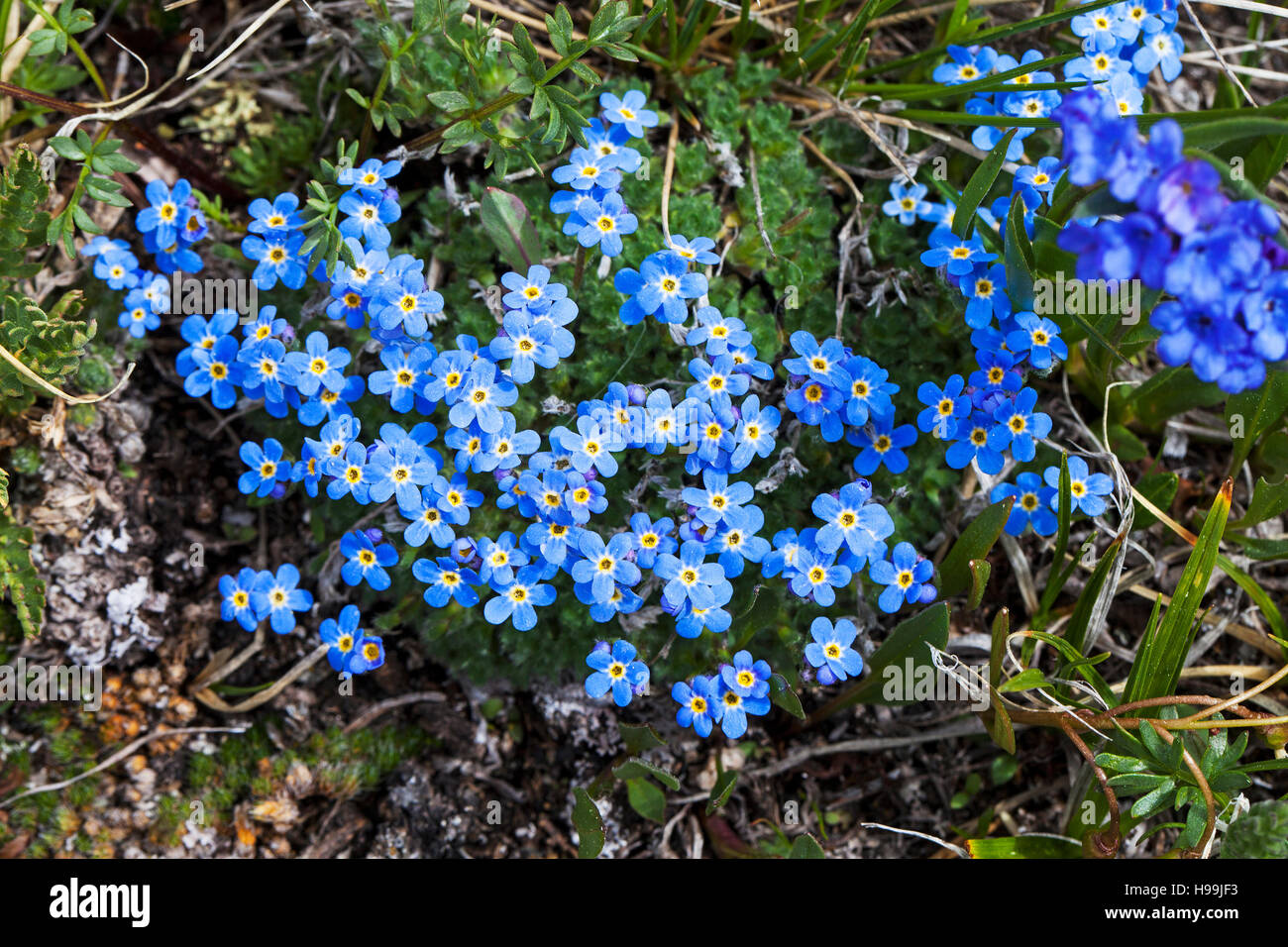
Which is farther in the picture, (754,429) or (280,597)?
(280,597)

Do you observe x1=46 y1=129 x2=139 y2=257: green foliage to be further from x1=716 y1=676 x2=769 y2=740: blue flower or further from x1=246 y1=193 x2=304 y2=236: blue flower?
x1=716 y1=676 x2=769 y2=740: blue flower

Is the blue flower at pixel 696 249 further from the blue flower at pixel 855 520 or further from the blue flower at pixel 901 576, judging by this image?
the blue flower at pixel 901 576

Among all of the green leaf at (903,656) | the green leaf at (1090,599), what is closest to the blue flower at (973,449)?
the green leaf at (1090,599)

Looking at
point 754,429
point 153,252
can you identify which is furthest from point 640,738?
point 153,252

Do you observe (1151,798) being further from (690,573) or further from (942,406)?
(690,573)

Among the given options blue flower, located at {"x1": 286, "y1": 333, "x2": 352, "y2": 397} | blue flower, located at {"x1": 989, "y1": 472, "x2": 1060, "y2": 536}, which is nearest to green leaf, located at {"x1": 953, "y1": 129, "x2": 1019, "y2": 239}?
blue flower, located at {"x1": 989, "y1": 472, "x2": 1060, "y2": 536}
